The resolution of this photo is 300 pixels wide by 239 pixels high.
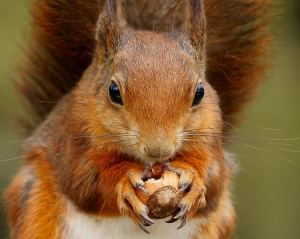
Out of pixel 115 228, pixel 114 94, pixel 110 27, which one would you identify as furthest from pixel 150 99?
pixel 115 228

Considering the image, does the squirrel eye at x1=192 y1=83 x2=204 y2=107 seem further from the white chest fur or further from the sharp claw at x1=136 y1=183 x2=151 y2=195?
the white chest fur

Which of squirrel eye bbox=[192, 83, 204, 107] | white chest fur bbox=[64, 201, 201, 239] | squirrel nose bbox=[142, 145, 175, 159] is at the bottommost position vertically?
white chest fur bbox=[64, 201, 201, 239]

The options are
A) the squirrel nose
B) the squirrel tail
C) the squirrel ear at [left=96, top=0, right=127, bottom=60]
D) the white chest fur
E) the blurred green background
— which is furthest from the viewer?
the blurred green background

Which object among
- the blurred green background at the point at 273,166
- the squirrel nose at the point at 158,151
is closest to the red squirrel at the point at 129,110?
the squirrel nose at the point at 158,151

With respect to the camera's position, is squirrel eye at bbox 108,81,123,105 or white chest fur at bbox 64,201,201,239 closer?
squirrel eye at bbox 108,81,123,105

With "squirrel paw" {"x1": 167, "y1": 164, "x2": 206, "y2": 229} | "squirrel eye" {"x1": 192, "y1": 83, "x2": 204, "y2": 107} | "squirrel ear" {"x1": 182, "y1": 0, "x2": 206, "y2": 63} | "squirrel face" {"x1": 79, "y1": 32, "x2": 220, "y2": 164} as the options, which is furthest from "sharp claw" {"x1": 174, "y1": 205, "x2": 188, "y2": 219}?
"squirrel ear" {"x1": 182, "y1": 0, "x2": 206, "y2": 63}

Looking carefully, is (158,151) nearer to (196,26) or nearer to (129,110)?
(129,110)

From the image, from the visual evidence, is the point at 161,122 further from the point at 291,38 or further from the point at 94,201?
the point at 291,38

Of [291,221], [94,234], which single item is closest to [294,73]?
[291,221]

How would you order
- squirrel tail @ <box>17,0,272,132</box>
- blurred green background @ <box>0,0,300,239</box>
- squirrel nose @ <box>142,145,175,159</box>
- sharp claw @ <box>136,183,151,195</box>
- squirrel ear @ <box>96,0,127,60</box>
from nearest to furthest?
squirrel nose @ <box>142,145,175,159</box> → sharp claw @ <box>136,183,151,195</box> → squirrel ear @ <box>96,0,127,60</box> → squirrel tail @ <box>17,0,272,132</box> → blurred green background @ <box>0,0,300,239</box>
